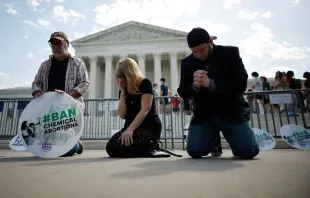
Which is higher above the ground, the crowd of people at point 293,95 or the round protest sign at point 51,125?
the crowd of people at point 293,95

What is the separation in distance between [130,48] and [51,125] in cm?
3012

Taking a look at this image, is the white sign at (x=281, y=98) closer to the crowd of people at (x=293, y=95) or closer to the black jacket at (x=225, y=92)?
the crowd of people at (x=293, y=95)

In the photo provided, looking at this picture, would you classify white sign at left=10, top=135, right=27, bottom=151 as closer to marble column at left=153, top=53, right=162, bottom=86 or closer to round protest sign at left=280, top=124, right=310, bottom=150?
round protest sign at left=280, top=124, right=310, bottom=150

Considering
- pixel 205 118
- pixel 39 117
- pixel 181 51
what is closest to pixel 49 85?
pixel 39 117

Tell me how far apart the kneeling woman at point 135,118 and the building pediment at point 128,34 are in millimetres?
29923

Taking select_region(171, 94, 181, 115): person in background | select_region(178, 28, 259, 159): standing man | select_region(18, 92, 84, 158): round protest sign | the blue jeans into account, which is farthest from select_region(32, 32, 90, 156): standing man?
select_region(171, 94, 181, 115): person in background

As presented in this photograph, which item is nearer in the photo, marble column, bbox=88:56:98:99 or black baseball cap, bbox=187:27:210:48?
black baseball cap, bbox=187:27:210:48

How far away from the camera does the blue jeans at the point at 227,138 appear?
2.54 meters

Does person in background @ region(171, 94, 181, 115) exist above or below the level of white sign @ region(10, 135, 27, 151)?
above

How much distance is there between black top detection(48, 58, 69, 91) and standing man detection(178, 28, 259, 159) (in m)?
2.04

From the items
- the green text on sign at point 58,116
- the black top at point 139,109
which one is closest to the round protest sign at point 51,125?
the green text on sign at point 58,116

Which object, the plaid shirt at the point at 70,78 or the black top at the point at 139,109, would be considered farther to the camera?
the plaid shirt at the point at 70,78

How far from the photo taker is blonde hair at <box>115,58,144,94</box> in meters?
2.81

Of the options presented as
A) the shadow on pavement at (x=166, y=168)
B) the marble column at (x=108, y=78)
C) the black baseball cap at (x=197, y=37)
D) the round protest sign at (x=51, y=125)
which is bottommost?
the shadow on pavement at (x=166, y=168)
